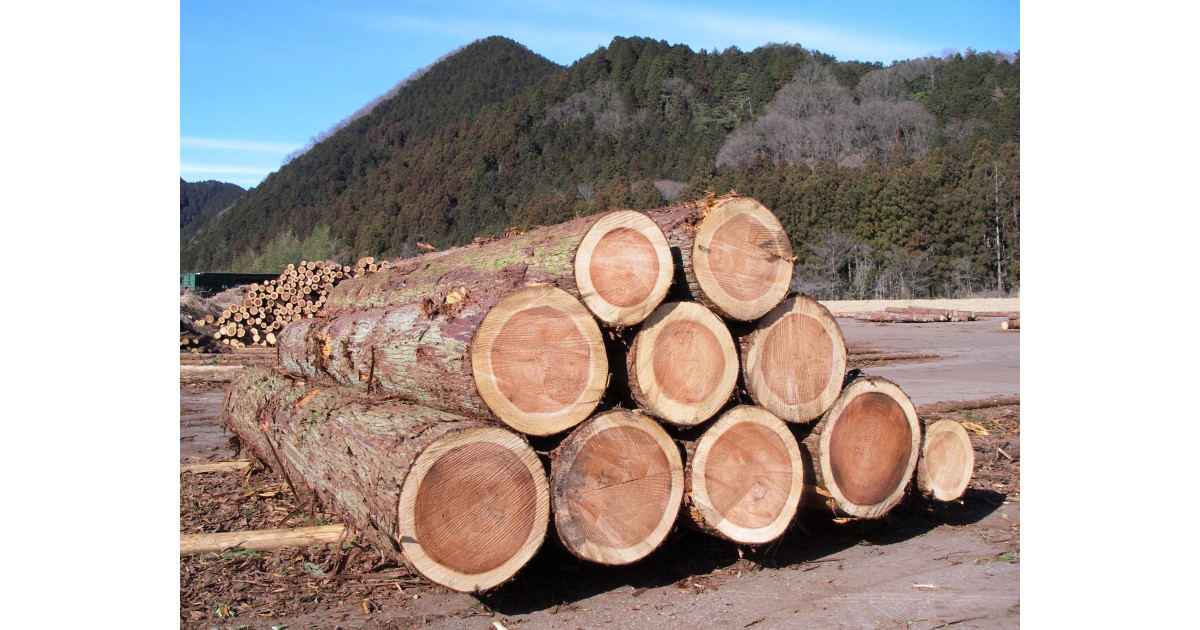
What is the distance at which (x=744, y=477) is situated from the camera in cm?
354

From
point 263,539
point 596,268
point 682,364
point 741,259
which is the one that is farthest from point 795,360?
point 263,539

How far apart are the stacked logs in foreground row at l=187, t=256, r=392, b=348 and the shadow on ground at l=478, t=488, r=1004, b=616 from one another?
9.19 meters

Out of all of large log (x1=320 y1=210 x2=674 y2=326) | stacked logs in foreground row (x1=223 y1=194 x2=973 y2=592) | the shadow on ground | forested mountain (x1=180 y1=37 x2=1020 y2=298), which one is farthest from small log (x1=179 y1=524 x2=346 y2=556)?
forested mountain (x1=180 y1=37 x2=1020 y2=298)

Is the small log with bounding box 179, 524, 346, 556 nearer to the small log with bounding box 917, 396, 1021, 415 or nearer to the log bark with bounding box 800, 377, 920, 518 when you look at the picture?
the log bark with bounding box 800, 377, 920, 518

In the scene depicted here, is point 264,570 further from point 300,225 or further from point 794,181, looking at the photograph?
point 794,181

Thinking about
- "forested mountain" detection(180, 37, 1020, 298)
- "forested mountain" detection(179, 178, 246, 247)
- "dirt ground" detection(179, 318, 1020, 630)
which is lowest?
"dirt ground" detection(179, 318, 1020, 630)

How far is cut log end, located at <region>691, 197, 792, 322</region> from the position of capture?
11.7 feet

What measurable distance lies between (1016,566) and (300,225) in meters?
23.9

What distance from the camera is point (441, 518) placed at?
295cm

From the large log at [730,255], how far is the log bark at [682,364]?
0.13 metres

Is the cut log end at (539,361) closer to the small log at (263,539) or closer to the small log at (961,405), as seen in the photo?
the small log at (263,539)

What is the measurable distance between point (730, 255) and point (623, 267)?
57cm
